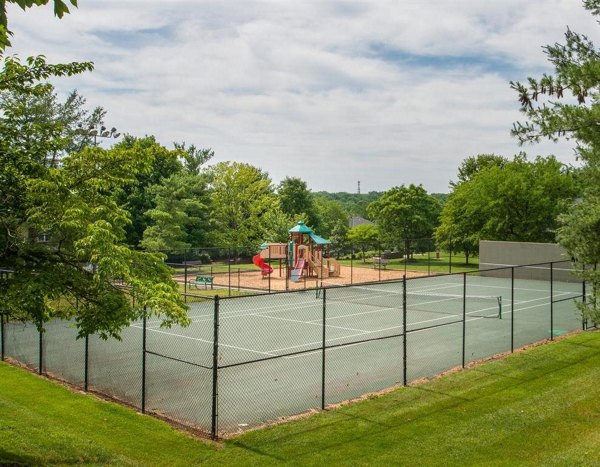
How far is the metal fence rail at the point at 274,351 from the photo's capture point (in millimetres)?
13375

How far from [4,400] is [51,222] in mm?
6160

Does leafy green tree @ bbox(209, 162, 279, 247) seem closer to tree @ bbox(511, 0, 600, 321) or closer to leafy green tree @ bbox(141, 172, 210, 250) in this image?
leafy green tree @ bbox(141, 172, 210, 250)

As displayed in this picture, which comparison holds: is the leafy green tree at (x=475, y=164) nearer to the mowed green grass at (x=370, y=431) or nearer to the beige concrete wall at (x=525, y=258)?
the beige concrete wall at (x=525, y=258)

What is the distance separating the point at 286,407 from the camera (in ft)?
43.3

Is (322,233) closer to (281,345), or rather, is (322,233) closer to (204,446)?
(281,345)


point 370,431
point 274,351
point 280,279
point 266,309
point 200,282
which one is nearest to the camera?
point 370,431

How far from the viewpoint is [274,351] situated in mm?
19312

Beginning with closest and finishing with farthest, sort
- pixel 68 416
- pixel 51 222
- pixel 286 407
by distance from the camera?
pixel 51 222
pixel 68 416
pixel 286 407

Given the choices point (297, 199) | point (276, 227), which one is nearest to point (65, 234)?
point (276, 227)

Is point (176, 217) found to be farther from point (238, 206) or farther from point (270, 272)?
point (270, 272)

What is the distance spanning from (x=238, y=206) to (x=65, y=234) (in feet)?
174

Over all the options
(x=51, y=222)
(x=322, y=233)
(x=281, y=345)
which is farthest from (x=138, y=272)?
(x=322, y=233)

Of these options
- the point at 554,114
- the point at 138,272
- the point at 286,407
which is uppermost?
the point at 554,114

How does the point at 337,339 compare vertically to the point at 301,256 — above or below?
below
